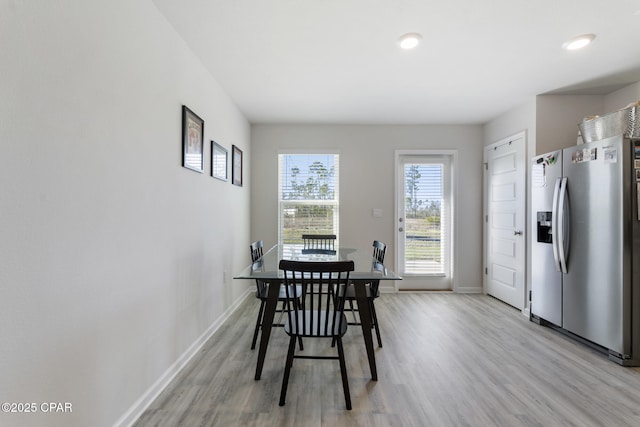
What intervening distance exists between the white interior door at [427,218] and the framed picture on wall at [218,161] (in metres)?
2.62

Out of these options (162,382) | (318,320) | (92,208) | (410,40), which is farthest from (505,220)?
(92,208)

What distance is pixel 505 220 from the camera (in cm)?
400

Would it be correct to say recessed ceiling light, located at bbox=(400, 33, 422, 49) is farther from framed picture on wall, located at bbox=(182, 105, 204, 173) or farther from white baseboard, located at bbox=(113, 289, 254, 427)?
white baseboard, located at bbox=(113, 289, 254, 427)

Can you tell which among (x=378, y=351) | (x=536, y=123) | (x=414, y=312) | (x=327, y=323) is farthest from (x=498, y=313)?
(x=327, y=323)

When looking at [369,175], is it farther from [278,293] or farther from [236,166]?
[278,293]

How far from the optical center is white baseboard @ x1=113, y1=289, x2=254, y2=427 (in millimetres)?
1635

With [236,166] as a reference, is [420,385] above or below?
below

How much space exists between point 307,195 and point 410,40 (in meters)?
2.70

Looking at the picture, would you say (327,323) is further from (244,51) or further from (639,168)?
(639,168)

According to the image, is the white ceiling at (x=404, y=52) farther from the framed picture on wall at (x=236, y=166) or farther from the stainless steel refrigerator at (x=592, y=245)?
the stainless steel refrigerator at (x=592, y=245)

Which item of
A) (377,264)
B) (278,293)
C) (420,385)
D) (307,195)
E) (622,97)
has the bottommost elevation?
(420,385)

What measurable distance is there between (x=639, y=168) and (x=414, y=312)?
7.94ft

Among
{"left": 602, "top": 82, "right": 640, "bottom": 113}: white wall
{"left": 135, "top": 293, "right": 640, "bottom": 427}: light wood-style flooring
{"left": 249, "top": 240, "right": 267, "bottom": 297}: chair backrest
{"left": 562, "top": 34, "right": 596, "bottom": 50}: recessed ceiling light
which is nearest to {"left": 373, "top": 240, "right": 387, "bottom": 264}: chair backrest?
{"left": 135, "top": 293, "right": 640, "bottom": 427}: light wood-style flooring

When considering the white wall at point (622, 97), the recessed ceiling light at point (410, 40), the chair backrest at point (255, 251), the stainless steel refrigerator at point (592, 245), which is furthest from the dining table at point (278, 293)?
the white wall at point (622, 97)
